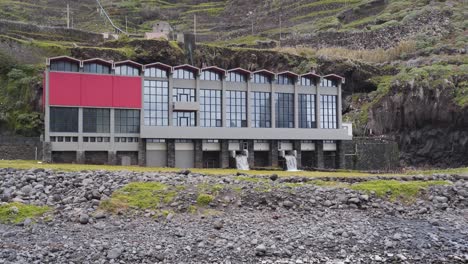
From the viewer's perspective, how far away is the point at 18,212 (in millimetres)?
24281

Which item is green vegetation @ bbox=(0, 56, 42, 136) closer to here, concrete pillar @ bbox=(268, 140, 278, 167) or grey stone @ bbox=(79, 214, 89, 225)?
concrete pillar @ bbox=(268, 140, 278, 167)

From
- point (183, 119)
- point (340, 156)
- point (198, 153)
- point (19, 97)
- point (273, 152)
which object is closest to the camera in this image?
point (198, 153)

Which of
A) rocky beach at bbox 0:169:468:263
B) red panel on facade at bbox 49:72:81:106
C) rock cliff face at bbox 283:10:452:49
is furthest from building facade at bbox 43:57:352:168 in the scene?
rock cliff face at bbox 283:10:452:49

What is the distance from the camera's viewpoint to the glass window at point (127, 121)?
5612 centimetres

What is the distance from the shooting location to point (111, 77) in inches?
2201

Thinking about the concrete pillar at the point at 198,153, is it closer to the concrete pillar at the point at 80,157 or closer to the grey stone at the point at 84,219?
the concrete pillar at the point at 80,157

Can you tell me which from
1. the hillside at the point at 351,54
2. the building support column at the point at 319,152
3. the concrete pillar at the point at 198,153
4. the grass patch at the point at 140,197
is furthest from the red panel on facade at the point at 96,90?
the grass patch at the point at 140,197

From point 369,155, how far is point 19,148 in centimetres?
4533

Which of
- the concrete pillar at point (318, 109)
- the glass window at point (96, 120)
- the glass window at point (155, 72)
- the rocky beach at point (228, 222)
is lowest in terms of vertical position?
the rocky beach at point (228, 222)

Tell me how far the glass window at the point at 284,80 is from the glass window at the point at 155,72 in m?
16.1

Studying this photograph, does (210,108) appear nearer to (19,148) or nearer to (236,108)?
(236,108)

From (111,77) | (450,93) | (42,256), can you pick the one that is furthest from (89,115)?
(450,93)

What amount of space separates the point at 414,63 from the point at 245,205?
71679 millimetres

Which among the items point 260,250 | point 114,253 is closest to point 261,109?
point 260,250
